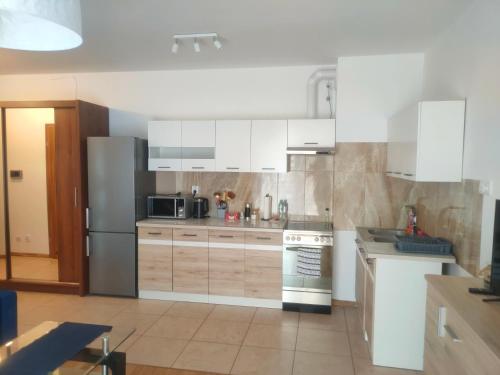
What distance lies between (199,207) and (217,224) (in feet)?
1.47

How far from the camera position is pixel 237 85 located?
162 inches

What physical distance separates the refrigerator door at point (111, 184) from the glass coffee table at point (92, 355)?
6.09ft

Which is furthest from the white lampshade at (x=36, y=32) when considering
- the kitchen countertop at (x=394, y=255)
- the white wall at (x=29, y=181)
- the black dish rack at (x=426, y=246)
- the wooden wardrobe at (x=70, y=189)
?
the white wall at (x=29, y=181)

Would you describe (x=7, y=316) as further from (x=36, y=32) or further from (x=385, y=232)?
(x=385, y=232)

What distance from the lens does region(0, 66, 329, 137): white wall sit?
403 centimetres

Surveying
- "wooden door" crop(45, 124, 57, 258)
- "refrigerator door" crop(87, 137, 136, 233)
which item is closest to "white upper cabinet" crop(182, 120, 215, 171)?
"refrigerator door" crop(87, 137, 136, 233)

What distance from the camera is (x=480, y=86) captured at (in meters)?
2.21

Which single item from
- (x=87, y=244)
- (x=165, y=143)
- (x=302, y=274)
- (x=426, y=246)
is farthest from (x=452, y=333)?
(x=87, y=244)

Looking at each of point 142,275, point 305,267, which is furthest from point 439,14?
point 142,275

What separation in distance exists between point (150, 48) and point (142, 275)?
8.15 ft

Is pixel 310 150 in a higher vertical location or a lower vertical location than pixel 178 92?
lower

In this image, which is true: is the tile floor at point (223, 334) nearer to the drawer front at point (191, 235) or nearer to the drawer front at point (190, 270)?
the drawer front at point (190, 270)

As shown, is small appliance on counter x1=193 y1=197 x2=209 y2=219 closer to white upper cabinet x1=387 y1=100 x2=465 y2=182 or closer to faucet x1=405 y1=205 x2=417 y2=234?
faucet x1=405 y1=205 x2=417 y2=234

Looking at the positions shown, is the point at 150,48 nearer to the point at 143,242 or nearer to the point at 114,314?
the point at 143,242
